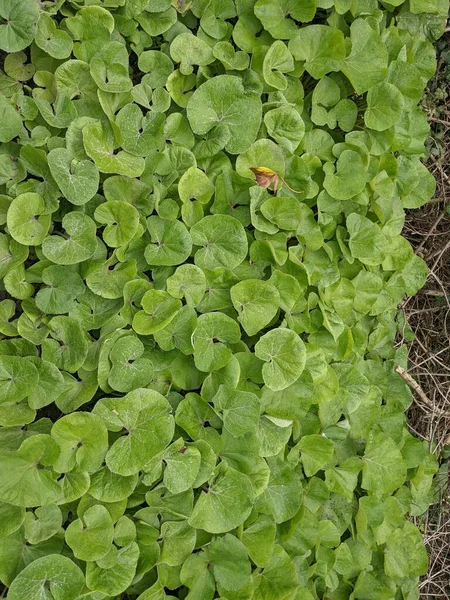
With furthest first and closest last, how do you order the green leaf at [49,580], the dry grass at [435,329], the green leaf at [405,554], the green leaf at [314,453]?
the dry grass at [435,329]
the green leaf at [405,554]
the green leaf at [314,453]
the green leaf at [49,580]

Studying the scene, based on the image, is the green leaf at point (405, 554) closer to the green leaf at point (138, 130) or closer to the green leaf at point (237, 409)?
the green leaf at point (237, 409)

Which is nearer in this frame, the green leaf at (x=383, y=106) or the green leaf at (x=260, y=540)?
the green leaf at (x=260, y=540)

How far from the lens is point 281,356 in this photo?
1.19 m

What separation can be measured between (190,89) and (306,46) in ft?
1.02

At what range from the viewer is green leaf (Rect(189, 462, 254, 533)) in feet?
3.59

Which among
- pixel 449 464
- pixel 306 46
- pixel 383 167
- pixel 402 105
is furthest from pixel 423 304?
pixel 306 46

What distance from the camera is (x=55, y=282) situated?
1070 mm

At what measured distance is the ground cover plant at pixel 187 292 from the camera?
1.03 meters

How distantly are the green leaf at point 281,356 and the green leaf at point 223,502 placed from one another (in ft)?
0.64

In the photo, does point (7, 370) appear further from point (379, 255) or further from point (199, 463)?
point (379, 255)

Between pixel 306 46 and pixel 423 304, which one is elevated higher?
pixel 306 46

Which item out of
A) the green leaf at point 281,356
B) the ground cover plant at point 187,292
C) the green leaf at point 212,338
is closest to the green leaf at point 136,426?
the ground cover plant at point 187,292

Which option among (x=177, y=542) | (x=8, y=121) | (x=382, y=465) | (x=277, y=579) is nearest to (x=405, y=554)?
(x=382, y=465)

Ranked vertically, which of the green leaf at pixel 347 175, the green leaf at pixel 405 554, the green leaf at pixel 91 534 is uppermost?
the green leaf at pixel 347 175
